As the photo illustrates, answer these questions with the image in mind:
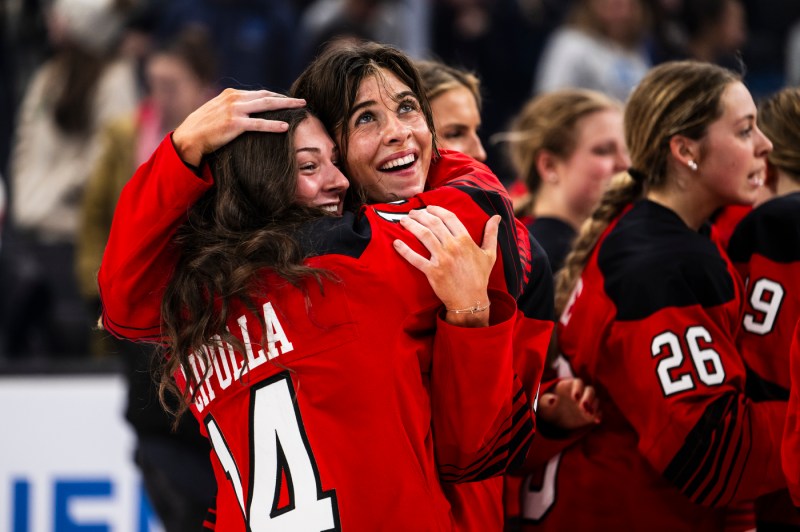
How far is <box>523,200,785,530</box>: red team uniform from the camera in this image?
2.60 m

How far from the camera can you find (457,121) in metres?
3.26

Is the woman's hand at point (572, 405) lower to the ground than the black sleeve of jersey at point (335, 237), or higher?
lower

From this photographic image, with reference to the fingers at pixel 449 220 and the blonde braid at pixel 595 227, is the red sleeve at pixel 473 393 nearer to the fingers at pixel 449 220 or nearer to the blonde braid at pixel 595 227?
the fingers at pixel 449 220

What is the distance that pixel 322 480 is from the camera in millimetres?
2160

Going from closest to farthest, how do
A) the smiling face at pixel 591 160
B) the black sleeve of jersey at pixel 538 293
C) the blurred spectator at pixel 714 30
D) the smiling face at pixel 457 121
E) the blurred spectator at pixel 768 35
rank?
the black sleeve of jersey at pixel 538 293 < the smiling face at pixel 457 121 < the smiling face at pixel 591 160 < the blurred spectator at pixel 714 30 < the blurred spectator at pixel 768 35

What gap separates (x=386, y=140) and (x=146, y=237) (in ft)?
1.70

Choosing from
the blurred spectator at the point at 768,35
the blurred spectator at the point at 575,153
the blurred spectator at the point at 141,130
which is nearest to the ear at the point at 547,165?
the blurred spectator at the point at 575,153

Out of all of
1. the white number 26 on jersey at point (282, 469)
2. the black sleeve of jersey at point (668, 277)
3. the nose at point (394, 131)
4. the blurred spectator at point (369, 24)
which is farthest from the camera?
the blurred spectator at point (369, 24)

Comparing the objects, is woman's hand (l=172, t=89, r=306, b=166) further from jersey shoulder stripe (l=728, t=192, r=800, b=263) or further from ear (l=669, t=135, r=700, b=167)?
jersey shoulder stripe (l=728, t=192, r=800, b=263)

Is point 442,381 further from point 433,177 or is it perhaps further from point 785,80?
point 785,80

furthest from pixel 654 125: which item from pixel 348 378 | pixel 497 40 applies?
pixel 497 40

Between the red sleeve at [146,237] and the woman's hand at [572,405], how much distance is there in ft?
3.18

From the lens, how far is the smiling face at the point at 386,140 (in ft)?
7.93

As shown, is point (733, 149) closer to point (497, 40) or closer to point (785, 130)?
point (785, 130)
